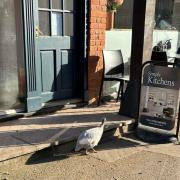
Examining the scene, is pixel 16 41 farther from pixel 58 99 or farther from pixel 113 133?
pixel 113 133

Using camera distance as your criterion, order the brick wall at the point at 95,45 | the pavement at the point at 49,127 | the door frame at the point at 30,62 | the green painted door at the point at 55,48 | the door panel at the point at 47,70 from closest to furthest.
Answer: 1. the pavement at the point at 49,127
2. the door frame at the point at 30,62
3. the green painted door at the point at 55,48
4. the door panel at the point at 47,70
5. the brick wall at the point at 95,45

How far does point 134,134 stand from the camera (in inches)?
211

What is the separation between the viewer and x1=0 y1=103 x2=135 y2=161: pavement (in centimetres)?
422

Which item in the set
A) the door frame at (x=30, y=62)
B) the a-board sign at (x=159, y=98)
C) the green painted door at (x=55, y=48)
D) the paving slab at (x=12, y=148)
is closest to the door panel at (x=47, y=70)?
the green painted door at (x=55, y=48)

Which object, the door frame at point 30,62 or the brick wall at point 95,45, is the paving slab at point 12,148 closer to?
the door frame at point 30,62

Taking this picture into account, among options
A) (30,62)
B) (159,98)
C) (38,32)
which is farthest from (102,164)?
(38,32)

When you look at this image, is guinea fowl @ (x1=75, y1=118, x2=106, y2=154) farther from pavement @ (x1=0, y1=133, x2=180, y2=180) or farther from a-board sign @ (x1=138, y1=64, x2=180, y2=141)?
a-board sign @ (x1=138, y1=64, x2=180, y2=141)

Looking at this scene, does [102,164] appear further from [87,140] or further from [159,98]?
[159,98]

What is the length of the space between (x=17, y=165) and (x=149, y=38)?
9.50 feet

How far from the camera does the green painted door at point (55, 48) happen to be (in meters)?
5.48

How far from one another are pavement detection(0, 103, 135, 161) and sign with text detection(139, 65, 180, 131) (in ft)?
1.36

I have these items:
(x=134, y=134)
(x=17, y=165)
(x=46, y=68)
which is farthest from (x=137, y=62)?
(x=17, y=165)

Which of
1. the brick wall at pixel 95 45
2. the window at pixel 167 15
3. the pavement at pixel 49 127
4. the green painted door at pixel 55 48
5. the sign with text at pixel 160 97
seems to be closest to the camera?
the pavement at pixel 49 127

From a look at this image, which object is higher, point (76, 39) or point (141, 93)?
point (76, 39)
